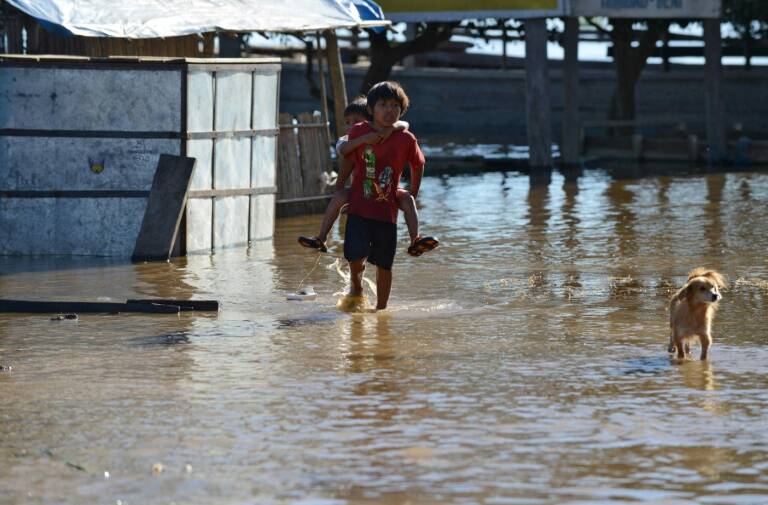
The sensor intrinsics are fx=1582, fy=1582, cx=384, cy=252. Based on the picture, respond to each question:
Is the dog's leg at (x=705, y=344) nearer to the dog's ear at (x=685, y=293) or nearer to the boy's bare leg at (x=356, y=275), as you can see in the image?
the dog's ear at (x=685, y=293)

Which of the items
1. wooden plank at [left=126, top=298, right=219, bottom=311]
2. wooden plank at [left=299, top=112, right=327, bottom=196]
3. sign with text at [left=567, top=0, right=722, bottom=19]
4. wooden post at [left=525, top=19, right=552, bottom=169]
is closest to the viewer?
wooden plank at [left=126, top=298, right=219, bottom=311]

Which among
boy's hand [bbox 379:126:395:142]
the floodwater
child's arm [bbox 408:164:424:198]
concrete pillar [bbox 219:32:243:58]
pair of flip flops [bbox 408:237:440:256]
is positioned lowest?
the floodwater

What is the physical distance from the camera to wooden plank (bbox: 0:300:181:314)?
10766mm

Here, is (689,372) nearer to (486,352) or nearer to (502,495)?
(486,352)

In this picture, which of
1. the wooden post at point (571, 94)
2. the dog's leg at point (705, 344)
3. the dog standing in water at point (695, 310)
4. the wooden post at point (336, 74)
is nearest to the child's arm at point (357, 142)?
the dog standing in water at point (695, 310)

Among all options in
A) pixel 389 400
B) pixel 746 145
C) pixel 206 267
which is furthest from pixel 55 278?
pixel 746 145

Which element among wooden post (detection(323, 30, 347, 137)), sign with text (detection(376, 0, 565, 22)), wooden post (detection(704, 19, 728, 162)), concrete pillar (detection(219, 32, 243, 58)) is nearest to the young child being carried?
wooden post (detection(323, 30, 347, 137))

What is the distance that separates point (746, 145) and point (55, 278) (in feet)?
55.8

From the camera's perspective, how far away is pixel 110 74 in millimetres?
14078

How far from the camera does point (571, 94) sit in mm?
26875

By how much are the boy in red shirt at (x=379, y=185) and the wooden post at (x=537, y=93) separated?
48.0 ft

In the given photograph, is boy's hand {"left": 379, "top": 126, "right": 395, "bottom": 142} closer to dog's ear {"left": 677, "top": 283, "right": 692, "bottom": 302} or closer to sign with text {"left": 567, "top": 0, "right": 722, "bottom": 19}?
dog's ear {"left": 677, "top": 283, "right": 692, "bottom": 302}

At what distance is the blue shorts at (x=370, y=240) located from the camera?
35.4ft

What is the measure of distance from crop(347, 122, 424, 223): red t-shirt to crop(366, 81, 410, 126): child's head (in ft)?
0.43
